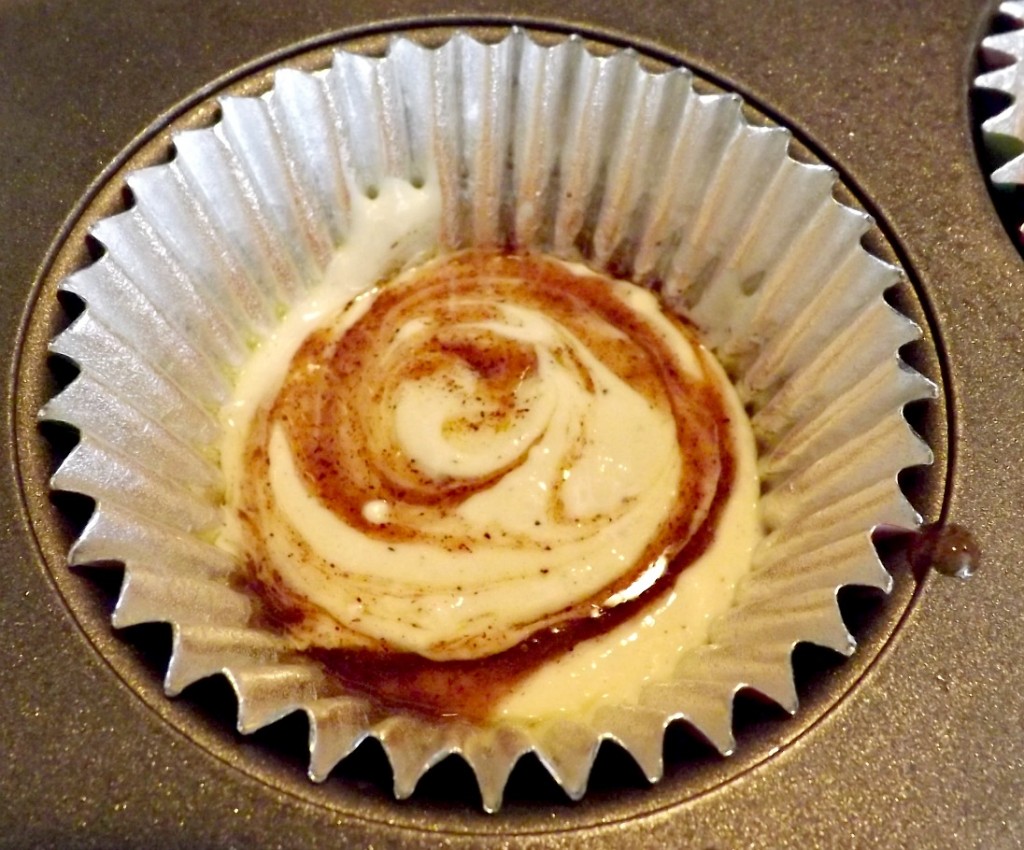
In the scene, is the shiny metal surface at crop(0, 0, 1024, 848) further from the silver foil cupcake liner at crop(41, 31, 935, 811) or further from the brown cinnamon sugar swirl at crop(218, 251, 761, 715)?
the brown cinnamon sugar swirl at crop(218, 251, 761, 715)

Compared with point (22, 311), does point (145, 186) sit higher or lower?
higher

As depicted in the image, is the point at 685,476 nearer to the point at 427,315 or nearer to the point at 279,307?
the point at 427,315

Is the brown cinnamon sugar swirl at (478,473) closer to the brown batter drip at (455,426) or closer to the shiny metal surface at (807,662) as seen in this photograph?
the brown batter drip at (455,426)

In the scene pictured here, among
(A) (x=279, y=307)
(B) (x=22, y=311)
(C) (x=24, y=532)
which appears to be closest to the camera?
(C) (x=24, y=532)

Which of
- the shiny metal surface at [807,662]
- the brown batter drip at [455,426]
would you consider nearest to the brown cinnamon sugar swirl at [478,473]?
the brown batter drip at [455,426]

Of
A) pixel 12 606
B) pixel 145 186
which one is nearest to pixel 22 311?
pixel 145 186

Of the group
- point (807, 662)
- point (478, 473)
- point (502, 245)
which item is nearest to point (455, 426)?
point (478, 473)

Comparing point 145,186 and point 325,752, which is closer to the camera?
point 325,752
